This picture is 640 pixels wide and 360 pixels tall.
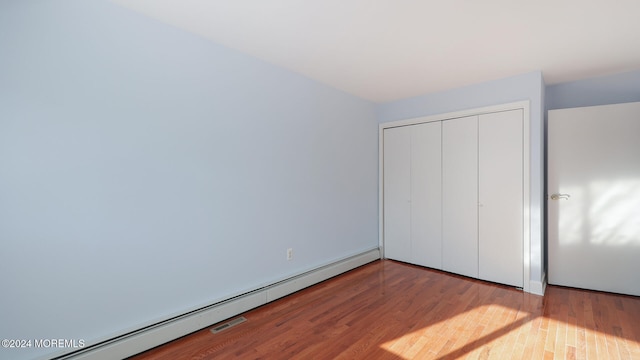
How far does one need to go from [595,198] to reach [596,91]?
50.9 inches

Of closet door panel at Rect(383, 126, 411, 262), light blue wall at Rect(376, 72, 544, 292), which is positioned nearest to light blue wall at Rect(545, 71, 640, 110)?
light blue wall at Rect(376, 72, 544, 292)

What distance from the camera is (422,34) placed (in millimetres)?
2334

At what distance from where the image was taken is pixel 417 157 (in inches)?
161

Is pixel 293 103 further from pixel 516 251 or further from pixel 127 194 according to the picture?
pixel 516 251

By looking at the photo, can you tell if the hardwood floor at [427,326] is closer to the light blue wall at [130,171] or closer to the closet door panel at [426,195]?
the light blue wall at [130,171]

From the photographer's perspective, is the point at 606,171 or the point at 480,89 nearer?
the point at 606,171

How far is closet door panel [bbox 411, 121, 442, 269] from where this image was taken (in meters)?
3.90

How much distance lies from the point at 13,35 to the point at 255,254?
7.32ft

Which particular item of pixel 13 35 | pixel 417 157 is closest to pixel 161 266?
pixel 13 35

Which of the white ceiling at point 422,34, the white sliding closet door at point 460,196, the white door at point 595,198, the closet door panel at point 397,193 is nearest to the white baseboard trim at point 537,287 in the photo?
the white door at point 595,198

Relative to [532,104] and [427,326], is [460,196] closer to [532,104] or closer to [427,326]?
[532,104]

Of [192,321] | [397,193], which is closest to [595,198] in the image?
[397,193]

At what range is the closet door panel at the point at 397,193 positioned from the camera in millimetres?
4203

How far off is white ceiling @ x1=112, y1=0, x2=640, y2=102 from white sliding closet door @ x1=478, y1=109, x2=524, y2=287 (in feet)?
2.07
